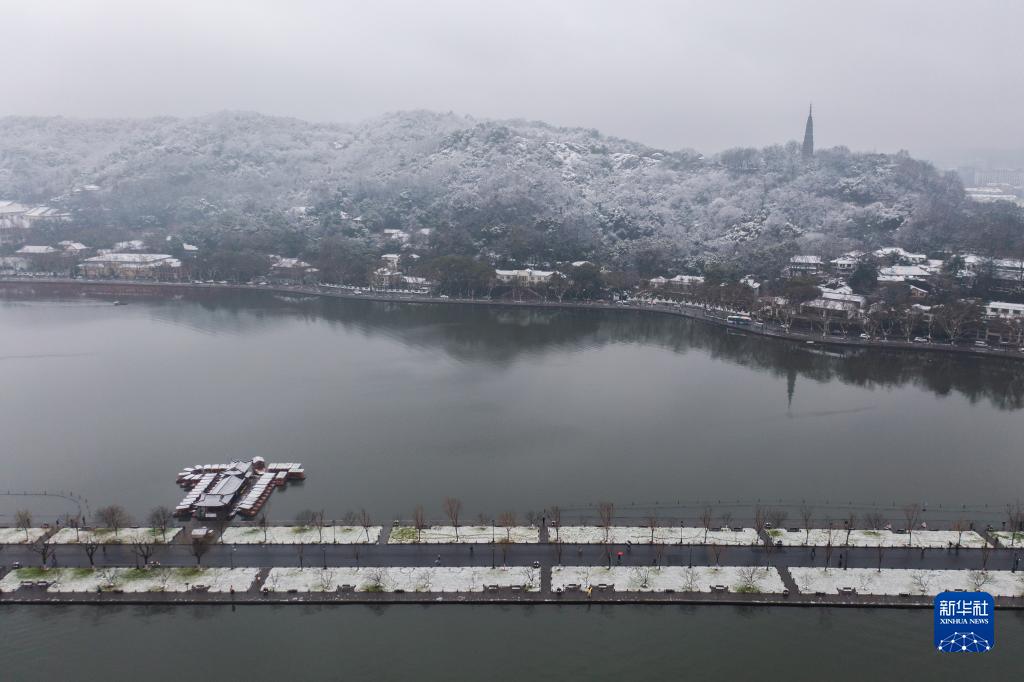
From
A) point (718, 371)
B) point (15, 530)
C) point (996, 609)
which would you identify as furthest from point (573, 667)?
point (718, 371)

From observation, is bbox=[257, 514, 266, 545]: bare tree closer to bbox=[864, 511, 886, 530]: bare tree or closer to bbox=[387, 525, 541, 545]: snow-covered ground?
bbox=[387, 525, 541, 545]: snow-covered ground

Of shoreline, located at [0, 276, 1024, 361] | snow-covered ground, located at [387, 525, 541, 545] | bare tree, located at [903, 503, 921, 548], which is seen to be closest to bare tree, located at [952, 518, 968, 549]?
bare tree, located at [903, 503, 921, 548]

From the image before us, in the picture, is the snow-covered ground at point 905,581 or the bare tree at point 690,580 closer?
the snow-covered ground at point 905,581

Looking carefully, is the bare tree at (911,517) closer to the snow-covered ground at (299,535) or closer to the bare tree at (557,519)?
the bare tree at (557,519)

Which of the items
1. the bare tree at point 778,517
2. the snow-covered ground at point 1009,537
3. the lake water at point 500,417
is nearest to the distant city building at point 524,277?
the lake water at point 500,417

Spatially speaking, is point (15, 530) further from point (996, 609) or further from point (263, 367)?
point (996, 609)

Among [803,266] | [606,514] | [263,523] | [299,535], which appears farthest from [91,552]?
[803,266]
